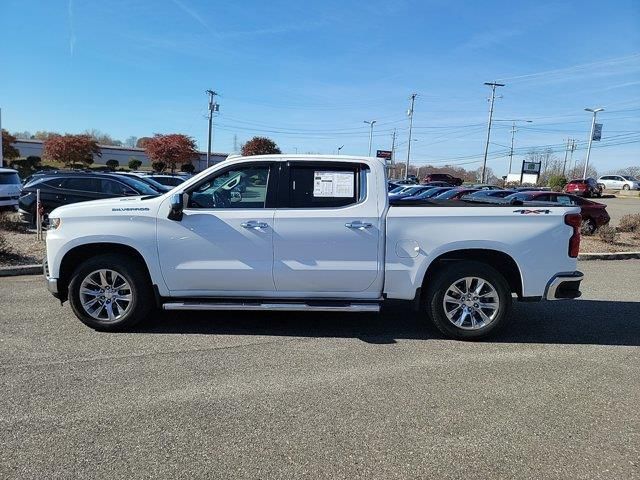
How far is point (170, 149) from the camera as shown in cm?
6912

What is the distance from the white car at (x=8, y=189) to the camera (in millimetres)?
15594

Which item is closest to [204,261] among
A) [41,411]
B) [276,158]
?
[276,158]

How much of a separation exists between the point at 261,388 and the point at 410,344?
183cm

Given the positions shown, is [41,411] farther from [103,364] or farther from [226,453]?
[226,453]

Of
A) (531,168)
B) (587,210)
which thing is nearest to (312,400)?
(587,210)

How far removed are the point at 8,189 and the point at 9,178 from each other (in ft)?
1.44

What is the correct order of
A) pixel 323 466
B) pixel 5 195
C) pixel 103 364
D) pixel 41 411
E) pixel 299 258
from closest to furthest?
1. pixel 323 466
2. pixel 41 411
3. pixel 103 364
4. pixel 299 258
5. pixel 5 195

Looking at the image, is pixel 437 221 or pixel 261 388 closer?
pixel 261 388

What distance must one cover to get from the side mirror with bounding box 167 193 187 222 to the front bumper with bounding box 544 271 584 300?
12.9ft

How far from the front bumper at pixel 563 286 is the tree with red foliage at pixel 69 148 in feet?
221

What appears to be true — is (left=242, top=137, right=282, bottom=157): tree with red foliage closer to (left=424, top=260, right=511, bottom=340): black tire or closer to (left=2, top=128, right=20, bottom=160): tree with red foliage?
(left=2, top=128, right=20, bottom=160): tree with red foliage

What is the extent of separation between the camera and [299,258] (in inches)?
206

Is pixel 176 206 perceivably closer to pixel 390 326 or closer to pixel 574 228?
pixel 390 326

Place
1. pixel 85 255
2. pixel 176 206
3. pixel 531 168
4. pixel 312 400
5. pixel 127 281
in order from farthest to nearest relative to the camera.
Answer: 1. pixel 531 168
2. pixel 85 255
3. pixel 127 281
4. pixel 176 206
5. pixel 312 400
